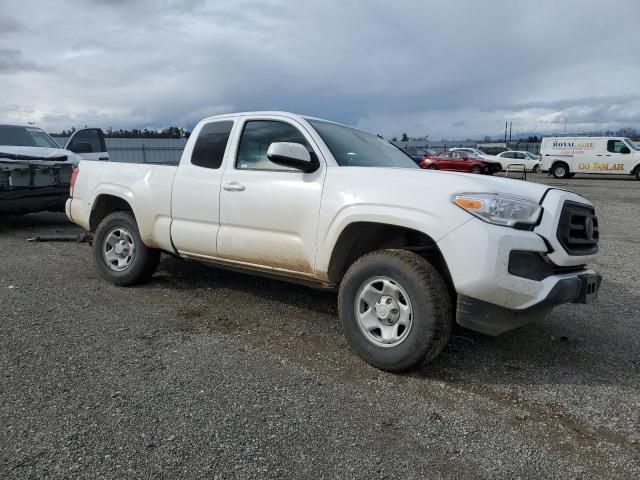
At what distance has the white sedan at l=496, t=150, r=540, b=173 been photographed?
32062mm

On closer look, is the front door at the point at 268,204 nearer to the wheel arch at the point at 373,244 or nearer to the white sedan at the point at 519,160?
the wheel arch at the point at 373,244

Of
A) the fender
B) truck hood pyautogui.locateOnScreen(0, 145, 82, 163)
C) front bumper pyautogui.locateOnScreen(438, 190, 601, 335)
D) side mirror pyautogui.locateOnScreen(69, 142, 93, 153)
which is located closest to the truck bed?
truck hood pyautogui.locateOnScreen(0, 145, 82, 163)

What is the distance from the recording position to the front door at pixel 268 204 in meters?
Answer: 4.01

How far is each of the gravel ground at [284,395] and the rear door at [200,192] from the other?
0.67 meters

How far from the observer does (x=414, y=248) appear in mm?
3730

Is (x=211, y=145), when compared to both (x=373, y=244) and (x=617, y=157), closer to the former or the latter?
(x=373, y=244)

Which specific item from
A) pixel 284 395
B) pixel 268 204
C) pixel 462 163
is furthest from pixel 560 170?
pixel 284 395

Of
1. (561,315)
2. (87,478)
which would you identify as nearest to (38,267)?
(87,478)

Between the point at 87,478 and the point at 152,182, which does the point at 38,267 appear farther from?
the point at 87,478

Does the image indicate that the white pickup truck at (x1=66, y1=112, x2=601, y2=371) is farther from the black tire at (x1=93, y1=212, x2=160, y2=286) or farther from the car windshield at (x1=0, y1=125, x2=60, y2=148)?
the car windshield at (x1=0, y1=125, x2=60, y2=148)

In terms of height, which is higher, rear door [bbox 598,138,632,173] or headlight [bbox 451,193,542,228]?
rear door [bbox 598,138,632,173]

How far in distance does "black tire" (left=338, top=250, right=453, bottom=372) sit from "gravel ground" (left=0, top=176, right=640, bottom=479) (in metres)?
0.16

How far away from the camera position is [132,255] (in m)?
5.53

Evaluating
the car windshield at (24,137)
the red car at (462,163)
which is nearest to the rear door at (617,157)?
the red car at (462,163)
